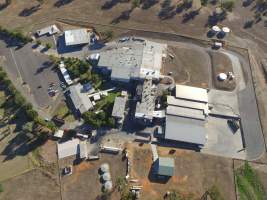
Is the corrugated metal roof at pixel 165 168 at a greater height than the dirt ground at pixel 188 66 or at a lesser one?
lesser

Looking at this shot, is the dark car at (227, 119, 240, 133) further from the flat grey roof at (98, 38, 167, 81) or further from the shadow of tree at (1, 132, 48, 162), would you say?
the shadow of tree at (1, 132, 48, 162)

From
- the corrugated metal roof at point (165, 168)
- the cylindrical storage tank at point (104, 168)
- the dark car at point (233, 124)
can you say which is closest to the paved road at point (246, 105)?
A: the dark car at point (233, 124)

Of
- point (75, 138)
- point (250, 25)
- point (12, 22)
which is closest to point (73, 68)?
point (75, 138)

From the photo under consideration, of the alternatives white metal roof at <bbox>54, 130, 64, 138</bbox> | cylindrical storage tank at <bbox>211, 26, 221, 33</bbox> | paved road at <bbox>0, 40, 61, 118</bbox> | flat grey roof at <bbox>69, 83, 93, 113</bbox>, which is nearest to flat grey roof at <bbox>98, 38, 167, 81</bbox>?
flat grey roof at <bbox>69, 83, 93, 113</bbox>

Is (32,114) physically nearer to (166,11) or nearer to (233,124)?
(233,124)

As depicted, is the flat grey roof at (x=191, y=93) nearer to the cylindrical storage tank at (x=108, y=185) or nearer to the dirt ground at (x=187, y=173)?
the dirt ground at (x=187, y=173)

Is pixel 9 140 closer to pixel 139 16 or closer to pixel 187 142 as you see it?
pixel 187 142
